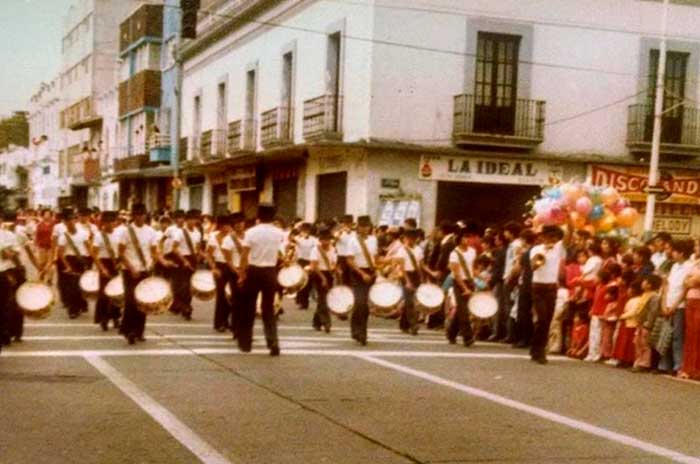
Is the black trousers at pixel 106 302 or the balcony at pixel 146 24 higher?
the balcony at pixel 146 24

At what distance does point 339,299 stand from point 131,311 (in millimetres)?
3935

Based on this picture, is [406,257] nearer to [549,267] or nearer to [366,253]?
[366,253]

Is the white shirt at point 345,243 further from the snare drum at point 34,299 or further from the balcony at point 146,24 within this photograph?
the balcony at point 146,24

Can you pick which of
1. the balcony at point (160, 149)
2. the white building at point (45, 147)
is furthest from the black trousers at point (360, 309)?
the white building at point (45, 147)

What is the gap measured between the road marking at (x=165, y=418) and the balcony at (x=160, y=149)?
34.7 meters

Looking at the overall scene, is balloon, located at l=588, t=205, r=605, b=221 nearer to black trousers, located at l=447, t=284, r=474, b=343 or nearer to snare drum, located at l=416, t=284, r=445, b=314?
snare drum, located at l=416, t=284, r=445, b=314

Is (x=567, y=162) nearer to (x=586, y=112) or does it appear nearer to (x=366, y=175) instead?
(x=586, y=112)

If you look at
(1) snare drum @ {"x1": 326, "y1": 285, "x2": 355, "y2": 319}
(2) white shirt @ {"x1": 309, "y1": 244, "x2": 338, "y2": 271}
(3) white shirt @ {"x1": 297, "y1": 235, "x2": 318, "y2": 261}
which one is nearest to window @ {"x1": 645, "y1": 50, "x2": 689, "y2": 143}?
A: (3) white shirt @ {"x1": 297, "y1": 235, "x2": 318, "y2": 261}

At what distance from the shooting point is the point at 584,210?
18.8 metres

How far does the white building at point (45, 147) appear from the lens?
77.8m

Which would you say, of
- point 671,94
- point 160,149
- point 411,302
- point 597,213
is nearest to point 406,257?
point 411,302

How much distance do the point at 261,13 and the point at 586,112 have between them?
37.2 feet

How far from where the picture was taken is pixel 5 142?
3976 inches

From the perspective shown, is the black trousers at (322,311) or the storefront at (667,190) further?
the storefront at (667,190)
